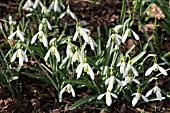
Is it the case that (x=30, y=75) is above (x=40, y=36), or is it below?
below

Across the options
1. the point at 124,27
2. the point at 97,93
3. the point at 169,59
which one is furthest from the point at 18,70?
the point at 169,59

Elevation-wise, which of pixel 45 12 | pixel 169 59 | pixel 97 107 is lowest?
pixel 97 107

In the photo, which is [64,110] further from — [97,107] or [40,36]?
[40,36]

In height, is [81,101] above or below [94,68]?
below

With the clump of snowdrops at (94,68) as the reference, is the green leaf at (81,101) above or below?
below

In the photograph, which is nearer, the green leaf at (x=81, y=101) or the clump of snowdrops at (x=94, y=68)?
the clump of snowdrops at (x=94, y=68)

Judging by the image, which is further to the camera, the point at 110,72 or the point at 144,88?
the point at 144,88

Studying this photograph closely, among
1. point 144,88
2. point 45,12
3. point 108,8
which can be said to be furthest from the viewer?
point 108,8

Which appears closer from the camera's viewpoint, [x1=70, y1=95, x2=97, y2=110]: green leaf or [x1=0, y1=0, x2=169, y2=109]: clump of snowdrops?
[x1=0, y1=0, x2=169, y2=109]: clump of snowdrops

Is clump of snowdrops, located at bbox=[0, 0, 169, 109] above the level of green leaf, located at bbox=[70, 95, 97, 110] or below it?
above

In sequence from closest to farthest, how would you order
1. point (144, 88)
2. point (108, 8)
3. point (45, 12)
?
point (144, 88)
point (45, 12)
point (108, 8)

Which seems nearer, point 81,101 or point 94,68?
point 81,101
